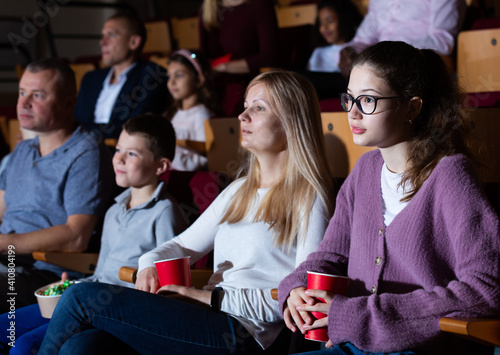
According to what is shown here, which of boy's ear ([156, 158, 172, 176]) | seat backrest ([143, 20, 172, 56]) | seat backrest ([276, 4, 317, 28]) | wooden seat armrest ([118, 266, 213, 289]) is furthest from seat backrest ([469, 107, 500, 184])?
seat backrest ([143, 20, 172, 56])

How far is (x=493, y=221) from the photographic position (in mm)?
963


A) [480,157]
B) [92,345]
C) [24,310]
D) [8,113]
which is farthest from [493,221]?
[8,113]

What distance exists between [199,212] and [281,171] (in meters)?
0.37

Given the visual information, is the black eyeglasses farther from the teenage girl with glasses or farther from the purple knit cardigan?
the purple knit cardigan

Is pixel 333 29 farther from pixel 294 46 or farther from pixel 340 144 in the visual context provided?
pixel 340 144

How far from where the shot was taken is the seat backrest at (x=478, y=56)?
206 cm

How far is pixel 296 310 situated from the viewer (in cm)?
112

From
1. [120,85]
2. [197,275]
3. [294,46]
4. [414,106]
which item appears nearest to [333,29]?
[294,46]

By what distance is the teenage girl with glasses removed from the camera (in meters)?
0.97

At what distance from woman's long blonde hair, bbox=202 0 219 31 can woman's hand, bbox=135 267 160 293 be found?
6.25ft

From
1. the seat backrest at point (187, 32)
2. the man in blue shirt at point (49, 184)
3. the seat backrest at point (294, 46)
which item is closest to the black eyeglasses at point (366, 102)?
the man in blue shirt at point (49, 184)

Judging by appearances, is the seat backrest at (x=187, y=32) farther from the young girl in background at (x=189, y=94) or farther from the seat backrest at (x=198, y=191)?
the seat backrest at (x=198, y=191)

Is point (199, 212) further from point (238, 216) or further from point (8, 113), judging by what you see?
point (8, 113)

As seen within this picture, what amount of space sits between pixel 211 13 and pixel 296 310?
7.27ft
